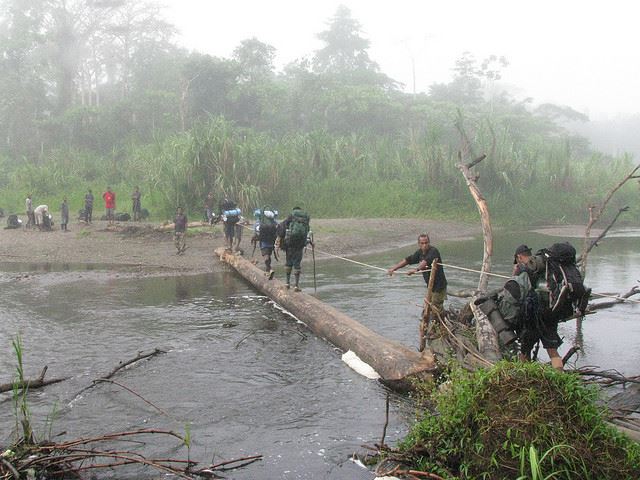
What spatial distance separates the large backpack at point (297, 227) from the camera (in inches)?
453

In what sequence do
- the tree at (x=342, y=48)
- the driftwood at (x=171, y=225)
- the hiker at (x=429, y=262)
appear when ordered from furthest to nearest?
→ the tree at (x=342, y=48), the driftwood at (x=171, y=225), the hiker at (x=429, y=262)

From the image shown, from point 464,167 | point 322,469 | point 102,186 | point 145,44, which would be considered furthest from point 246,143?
point 145,44

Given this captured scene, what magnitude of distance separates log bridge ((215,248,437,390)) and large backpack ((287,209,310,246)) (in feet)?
3.13

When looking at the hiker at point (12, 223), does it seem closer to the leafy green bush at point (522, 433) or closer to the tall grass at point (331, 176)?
the tall grass at point (331, 176)

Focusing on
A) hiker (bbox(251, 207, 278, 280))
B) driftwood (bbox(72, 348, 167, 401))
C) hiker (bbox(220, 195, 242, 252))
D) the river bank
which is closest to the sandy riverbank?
the river bank

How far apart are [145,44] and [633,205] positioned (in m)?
35.7

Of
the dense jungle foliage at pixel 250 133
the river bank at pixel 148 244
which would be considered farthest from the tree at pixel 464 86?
the river bank at pixel 148 244

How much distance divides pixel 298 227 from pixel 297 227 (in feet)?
0.07

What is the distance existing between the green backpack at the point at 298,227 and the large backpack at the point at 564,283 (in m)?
5.84

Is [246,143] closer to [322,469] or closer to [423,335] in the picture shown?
[423,335]

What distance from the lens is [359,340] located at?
834 centimetres

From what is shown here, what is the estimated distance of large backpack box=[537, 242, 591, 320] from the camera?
603cm

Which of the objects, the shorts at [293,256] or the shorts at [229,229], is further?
the shorts at [229,229]

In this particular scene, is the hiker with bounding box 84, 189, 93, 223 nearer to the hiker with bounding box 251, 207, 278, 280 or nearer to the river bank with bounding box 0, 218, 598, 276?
the river bank with bounding box 0, 218, 598, 276
